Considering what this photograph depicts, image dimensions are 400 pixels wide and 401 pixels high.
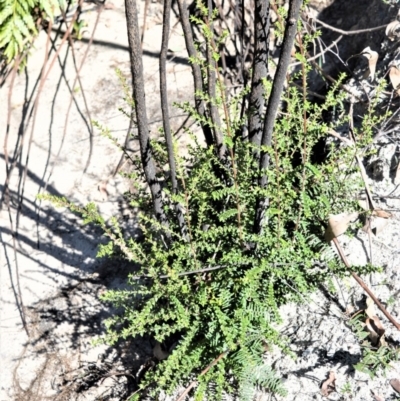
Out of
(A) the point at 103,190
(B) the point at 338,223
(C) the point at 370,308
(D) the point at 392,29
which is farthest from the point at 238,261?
(A) the point at 103,190

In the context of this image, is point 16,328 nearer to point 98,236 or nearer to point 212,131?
point 98,236

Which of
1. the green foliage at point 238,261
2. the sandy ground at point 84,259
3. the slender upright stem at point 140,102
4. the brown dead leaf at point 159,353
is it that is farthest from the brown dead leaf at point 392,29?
the brown dead leaf at point 159,353

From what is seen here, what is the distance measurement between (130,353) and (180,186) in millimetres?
Result: 924

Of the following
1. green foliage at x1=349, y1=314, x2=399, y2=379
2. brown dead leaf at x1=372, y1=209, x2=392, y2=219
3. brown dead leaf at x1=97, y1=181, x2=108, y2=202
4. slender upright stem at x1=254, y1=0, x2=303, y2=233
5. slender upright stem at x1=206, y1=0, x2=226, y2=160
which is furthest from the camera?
brown dead leaf at x1=97, y1=181, x2=108, y2=202

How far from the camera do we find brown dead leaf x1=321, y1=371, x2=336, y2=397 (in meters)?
2.02

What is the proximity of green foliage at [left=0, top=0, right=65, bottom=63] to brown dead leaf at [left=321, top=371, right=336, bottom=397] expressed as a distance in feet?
8.72

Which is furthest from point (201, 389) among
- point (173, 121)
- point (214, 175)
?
point (173, 121)

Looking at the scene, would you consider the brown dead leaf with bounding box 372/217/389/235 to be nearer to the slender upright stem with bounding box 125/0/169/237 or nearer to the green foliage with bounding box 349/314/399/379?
the green foliage with bounding box 349/314/399/379

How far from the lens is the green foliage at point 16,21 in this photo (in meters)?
3.48

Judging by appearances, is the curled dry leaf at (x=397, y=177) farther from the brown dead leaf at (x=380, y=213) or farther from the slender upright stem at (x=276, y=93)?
the slender upright stem at (x=276, y=93)

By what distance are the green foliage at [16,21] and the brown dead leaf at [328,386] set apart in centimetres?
266

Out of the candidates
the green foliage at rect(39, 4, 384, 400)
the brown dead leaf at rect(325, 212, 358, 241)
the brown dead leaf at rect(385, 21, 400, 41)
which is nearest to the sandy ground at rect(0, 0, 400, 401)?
the green foliage at rect(39, 4, 384, 400)

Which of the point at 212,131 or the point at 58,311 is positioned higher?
the point at 212,131

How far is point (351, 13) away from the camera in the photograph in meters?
3.41
